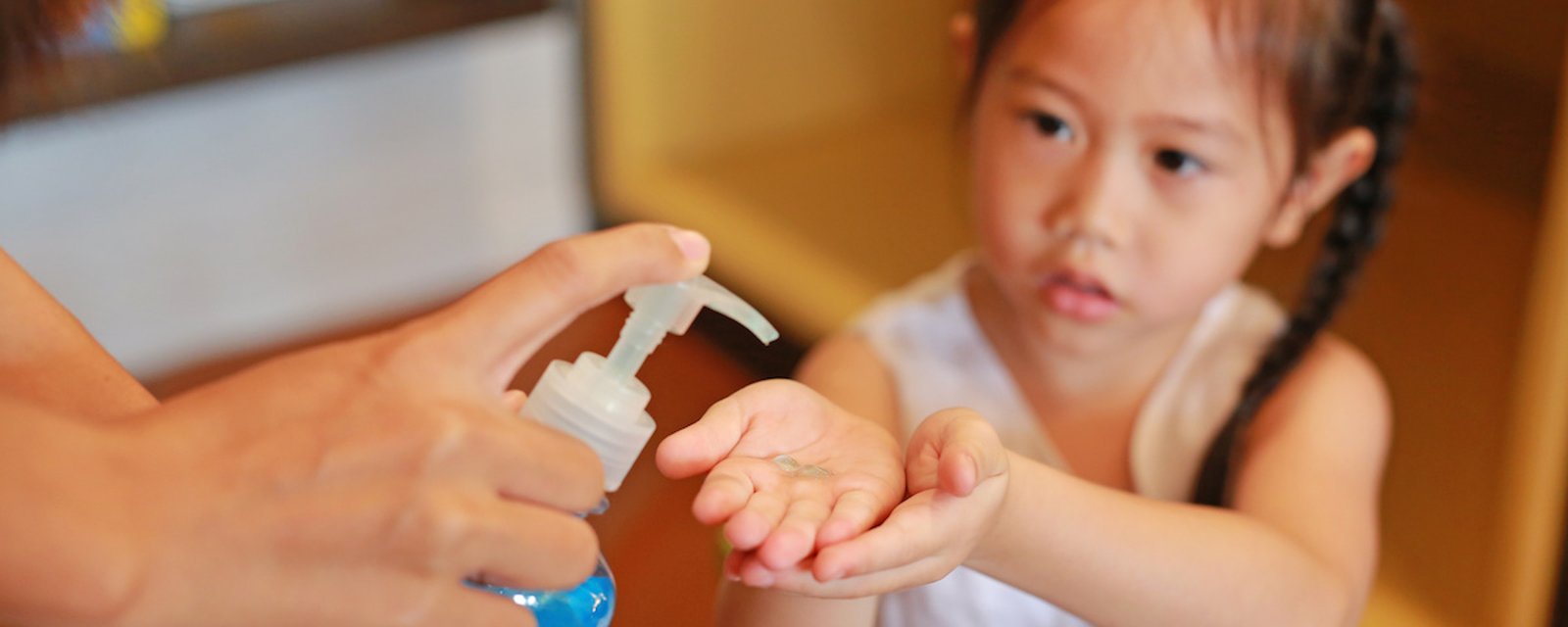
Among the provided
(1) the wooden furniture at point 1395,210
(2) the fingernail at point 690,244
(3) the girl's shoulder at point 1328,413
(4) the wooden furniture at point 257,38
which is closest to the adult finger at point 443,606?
(2) the fingernail at point 690,244

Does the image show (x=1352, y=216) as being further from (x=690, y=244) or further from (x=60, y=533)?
(x=60, y=533)

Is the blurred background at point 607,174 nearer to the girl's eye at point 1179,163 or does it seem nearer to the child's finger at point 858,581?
the girl's eye at point 1179,163

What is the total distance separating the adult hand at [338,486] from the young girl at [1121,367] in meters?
0.08

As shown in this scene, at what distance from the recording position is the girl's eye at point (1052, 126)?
75 centimetres

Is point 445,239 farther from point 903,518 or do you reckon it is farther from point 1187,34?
point 903,518

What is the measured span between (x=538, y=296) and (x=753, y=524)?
10 centimetres

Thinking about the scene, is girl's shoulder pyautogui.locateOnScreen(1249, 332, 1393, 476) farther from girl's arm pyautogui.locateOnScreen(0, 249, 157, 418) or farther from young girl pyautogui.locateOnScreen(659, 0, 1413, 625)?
girl's arm pyautogui.locateOnScreen(0, 249, 157, 418)

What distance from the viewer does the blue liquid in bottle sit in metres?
0.47

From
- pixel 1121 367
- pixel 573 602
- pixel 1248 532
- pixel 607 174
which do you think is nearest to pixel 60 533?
pixel 573 602

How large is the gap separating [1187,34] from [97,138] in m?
1.40

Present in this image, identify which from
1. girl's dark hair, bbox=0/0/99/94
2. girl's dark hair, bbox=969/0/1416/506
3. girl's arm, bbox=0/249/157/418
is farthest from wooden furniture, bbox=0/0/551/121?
girl's dark hair, bbox=969/0/1416/506

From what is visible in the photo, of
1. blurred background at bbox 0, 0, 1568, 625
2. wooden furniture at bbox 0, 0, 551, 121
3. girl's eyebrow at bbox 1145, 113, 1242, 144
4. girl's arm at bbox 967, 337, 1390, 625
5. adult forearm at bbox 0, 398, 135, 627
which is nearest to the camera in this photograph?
adult forearm at bbox 0, 398, 135, 627

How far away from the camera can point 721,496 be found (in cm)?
45

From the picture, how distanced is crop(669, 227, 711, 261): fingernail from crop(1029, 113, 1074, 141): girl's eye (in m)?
0.36
